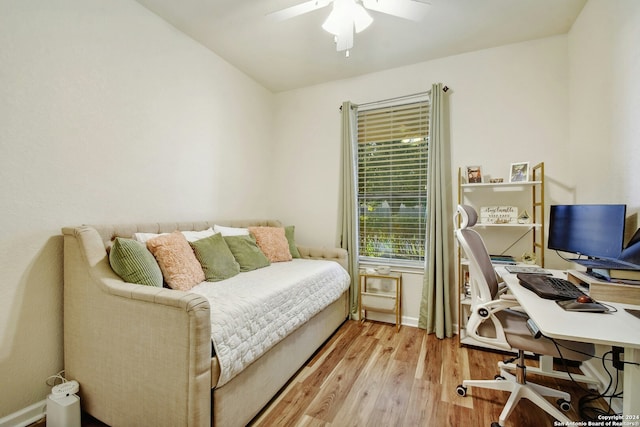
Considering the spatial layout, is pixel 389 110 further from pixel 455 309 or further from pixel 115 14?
pixel 115 14

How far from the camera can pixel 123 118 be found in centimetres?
197

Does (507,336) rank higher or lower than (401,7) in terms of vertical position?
lower

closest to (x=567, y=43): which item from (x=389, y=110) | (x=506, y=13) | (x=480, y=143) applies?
(x=506, y=13)

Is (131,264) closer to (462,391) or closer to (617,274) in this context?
(462,391)

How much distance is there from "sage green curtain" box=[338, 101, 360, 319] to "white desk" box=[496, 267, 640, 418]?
6.42 ft

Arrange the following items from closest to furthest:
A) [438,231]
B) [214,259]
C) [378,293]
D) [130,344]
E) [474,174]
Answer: [130,344] < [214,259] < [474,174] < [438,231] < [378,293]

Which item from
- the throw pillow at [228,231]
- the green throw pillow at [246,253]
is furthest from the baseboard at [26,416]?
the throw pillow at [228,231]

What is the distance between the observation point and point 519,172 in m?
2.39

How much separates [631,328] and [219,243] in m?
2.28

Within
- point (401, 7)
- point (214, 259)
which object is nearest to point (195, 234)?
point (214, 259)

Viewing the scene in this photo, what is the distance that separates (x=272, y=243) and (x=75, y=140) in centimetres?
168

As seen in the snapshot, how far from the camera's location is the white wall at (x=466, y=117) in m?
2.42

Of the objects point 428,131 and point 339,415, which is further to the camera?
point 428,131

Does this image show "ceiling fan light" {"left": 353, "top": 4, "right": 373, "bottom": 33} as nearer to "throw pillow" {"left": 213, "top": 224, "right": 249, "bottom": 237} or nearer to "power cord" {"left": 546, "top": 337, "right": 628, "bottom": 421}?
"throw pillow" {"left": 213, "top": 224, "right": 249, "bottom": 237}
